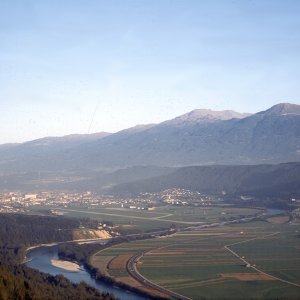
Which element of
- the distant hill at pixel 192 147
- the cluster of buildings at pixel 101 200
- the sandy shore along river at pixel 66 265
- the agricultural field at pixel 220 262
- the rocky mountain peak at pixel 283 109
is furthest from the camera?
the rocky mountain peak at pixel 283 109

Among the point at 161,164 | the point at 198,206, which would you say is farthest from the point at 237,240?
the point at 161,164

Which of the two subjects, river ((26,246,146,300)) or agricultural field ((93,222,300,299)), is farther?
river ((26,246,146,300))

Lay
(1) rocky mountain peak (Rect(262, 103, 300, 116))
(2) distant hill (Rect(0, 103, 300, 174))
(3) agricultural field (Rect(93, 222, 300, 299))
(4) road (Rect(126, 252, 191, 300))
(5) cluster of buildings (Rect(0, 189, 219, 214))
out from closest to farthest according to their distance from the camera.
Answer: (4) road (Rect(126, 252, 191, 300))
(3) agricultural field (Rect(93, 222, 300, 299))
(5) cluster of buildings (Rect(0, 189, 219, 214))
(2) distant hill (Rect(0, 103, 300, 174))
(1) rocky mountain peak (Rect(262, 103, 300, 116))

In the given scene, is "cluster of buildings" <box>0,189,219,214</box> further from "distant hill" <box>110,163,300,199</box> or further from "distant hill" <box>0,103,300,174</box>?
"distant hill" <box>0,103,300,174</box>

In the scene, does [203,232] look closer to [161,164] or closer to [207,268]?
[207,268]

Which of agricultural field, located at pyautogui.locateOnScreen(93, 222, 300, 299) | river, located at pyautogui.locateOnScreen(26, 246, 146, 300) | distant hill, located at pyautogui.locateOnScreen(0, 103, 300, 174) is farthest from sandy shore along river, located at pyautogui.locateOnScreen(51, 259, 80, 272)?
distant hill, located at pyautogui.locateOnScreen(0, 103, 300, 174)

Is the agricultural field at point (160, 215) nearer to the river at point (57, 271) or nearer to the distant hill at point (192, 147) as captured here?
the river at point (57, 271)

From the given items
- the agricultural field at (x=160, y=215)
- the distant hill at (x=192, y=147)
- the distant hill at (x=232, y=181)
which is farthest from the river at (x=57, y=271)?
the distant hill at (x=192, y=147)
